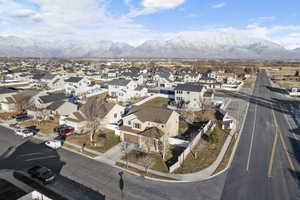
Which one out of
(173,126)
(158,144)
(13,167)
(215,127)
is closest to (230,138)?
(215,127)

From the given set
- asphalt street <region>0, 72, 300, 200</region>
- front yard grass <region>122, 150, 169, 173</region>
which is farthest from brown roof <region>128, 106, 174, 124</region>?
asphalt street <region>0, 72, 300, 200</region>

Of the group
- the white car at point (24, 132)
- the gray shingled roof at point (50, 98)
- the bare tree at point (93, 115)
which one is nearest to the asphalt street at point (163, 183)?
the white car at point (24, 132)

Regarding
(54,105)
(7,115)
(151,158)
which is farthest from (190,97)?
(7,115)

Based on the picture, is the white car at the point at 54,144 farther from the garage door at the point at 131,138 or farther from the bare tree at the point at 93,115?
the garage door at the point at 131,138

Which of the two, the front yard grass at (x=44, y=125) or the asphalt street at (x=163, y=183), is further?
the front yard grass at (x=44, y=125)

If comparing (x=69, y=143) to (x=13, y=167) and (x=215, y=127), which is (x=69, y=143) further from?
(x=215, y=127)

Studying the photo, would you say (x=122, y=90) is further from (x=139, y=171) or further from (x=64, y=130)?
(x=139, y=171)

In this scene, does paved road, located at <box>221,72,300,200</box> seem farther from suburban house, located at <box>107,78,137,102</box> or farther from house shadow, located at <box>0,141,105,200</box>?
suburban house, located at <box>107,78,137,102</box>
